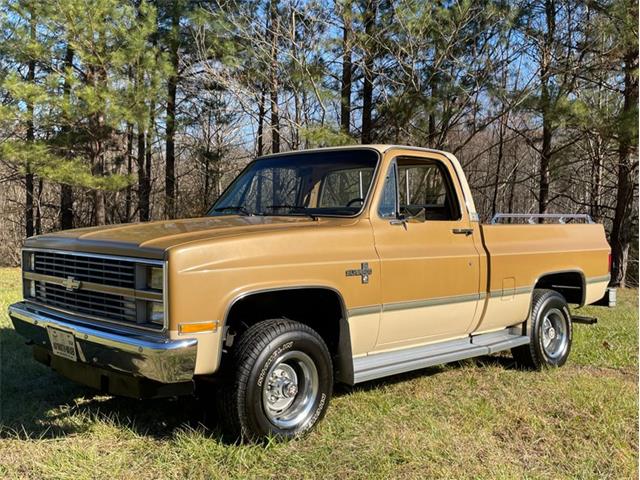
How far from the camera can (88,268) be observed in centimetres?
376

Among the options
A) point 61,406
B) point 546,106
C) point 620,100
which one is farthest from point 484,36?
point 61,406

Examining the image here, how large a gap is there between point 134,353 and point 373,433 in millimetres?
1737

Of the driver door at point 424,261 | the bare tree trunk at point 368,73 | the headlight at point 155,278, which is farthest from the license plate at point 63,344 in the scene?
the bare tree trunk at point 368,73

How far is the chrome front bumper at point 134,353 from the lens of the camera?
10.6 feet

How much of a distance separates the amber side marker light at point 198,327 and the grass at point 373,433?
82 cm

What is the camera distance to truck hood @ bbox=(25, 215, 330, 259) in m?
3.45

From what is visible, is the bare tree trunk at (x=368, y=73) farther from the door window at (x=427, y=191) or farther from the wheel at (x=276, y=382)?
the wheel at (x=276, y=382)

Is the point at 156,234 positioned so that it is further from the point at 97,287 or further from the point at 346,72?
the point at 346,72

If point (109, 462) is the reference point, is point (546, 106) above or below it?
above

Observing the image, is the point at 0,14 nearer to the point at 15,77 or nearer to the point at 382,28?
the point at 15,77

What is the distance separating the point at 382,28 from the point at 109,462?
1178 centimetres

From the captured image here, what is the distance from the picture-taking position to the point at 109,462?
3.51 m

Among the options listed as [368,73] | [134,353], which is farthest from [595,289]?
[368,73]

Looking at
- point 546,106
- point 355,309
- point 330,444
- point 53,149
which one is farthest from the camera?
point 53,149
